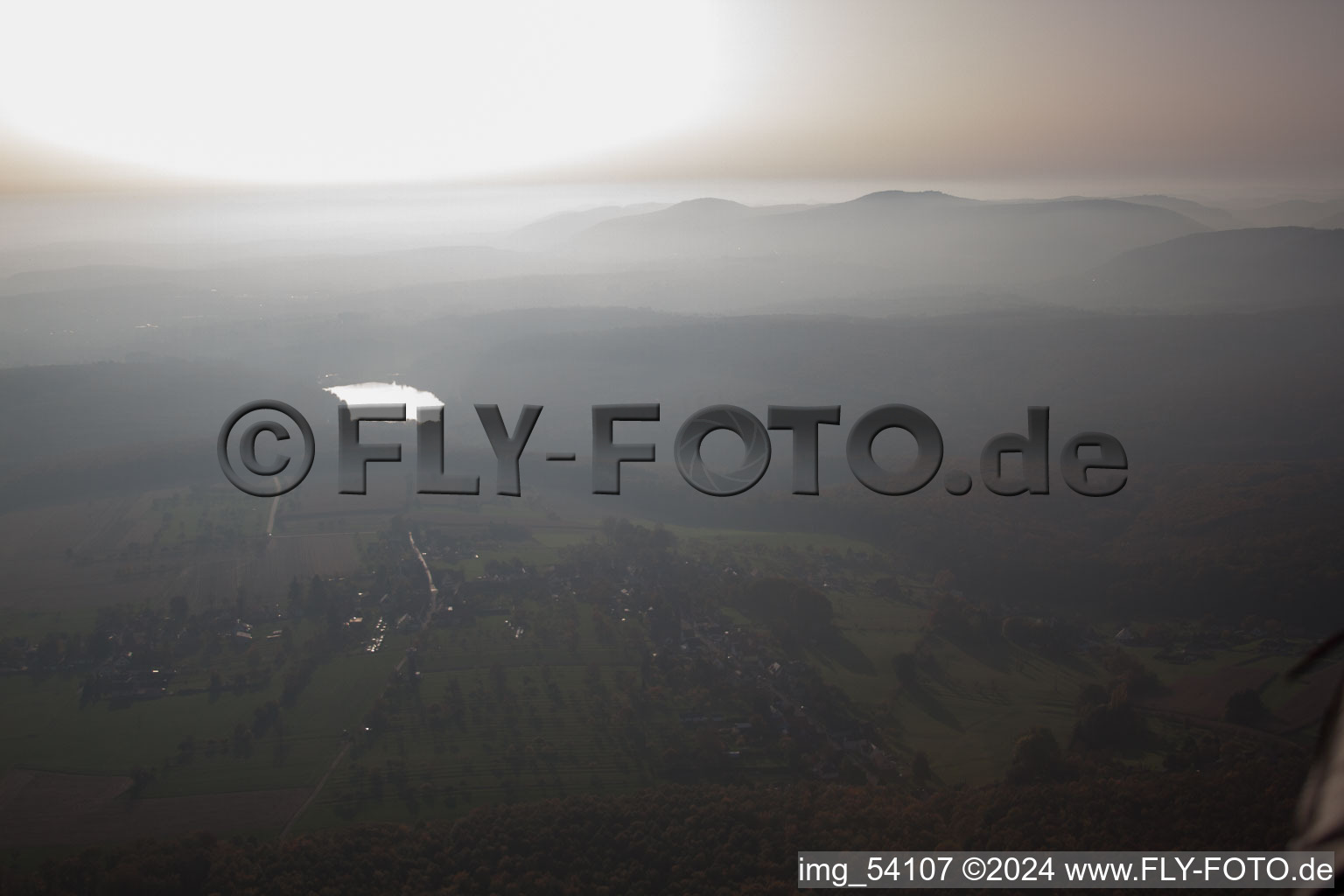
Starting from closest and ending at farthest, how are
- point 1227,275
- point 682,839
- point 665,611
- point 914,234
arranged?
1. point 682,839
2. point 665,611
3. point 1227,275
4. point 914,234

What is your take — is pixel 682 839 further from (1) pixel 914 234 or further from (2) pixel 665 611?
(1) pixel 914 234

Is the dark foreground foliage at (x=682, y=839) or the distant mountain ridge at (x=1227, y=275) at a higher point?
the distant mountain ridge at (x=1227, y=275)

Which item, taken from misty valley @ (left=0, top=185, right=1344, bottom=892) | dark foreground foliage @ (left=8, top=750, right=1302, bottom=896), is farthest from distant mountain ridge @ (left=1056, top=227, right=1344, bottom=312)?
dark foreground foliage @ (left=8, top=750, right=1302, bottom=896)

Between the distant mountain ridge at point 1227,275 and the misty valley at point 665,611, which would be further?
the distant mountain ridge at point 1227,275

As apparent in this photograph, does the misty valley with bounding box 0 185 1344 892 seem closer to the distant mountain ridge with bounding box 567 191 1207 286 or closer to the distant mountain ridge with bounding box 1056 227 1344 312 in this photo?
the distant mountain ridge with bounding box 1056 227 1344 312

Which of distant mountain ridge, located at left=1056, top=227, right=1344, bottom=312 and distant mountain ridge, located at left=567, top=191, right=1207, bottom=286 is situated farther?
distant mountain ridge, located at left=567, top=191, right=1207, bottom=286

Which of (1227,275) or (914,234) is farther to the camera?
(914,234)

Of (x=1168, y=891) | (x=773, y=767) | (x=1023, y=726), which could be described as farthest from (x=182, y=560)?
(x=1168, y=891)

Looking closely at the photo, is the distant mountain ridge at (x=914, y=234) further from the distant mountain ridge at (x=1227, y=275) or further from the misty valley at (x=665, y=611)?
the misty valley at (x=665, y=611)

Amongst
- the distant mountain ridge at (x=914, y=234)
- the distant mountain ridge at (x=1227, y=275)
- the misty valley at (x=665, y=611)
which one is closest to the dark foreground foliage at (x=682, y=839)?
the misty valley at (x=665, y=611)

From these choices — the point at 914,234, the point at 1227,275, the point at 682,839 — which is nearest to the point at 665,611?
the point at 682,839

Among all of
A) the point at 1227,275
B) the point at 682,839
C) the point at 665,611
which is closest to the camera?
the point at 682,839
